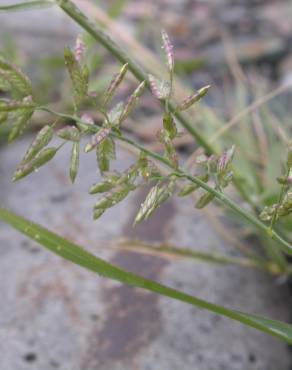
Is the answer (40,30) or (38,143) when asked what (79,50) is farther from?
(40,30)

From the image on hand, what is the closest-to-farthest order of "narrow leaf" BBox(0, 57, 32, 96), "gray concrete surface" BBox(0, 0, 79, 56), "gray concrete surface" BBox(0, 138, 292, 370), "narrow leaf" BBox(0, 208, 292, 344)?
"narrow leaf" BBox(0, 57, 32, 96) < "narrow leaf" BBox(0, 208, 292, 344) < "gray concrete surface" BBox(0, 138, 292, 370) < "gray concrete surface" BBox(0, 0, 79, 56)

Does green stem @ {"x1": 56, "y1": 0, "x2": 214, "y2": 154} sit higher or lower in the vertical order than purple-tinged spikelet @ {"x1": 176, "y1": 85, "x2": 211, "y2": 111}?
lower

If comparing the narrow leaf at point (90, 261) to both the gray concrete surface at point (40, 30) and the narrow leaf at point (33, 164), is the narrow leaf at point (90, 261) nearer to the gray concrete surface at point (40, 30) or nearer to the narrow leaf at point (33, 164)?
the narrow leaf at point (33, 164)

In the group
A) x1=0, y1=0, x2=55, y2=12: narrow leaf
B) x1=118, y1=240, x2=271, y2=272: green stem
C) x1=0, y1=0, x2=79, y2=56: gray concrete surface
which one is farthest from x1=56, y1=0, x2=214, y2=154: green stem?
x1=0, y1=0, x2=79, y2=56: gray concrete surface

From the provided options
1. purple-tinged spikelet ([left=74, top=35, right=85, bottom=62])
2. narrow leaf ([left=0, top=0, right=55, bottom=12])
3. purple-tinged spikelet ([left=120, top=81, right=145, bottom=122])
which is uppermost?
purple-tinged spikelet ([left=74, top=35, right=85, bottom=62])

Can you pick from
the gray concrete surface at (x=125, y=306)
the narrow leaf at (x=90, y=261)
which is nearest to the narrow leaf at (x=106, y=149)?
the narrow leaf at (x=90, y=261)

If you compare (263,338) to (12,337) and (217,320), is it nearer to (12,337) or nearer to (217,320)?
(217,320)

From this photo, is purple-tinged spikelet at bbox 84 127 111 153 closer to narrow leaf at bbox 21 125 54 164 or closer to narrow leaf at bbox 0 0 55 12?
narrow leaf at bbox 21 125 54 164

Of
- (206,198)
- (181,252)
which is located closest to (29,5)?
(206,198)
